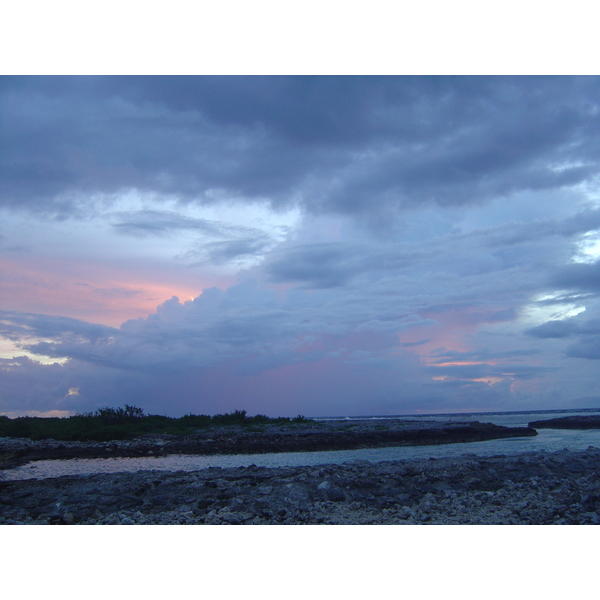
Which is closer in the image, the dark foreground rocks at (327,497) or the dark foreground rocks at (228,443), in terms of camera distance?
the dark foreground rocks at (327,497)

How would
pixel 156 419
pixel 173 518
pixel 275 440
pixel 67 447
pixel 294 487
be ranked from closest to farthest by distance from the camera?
1. pixel 173 518
2. pixel 294 487
3. pixel 67 447
4. pixel 275 440
5. pixel 156 419

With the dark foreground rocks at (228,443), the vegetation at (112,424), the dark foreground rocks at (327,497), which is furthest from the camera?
the vegetation at (112,424)

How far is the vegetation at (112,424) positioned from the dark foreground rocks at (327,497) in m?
24.6

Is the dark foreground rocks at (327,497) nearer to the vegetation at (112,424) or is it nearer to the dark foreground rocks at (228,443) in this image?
the dark foreground rocks at (228,443)

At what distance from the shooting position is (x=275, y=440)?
3756 centimetres

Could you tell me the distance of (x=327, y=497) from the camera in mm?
12852

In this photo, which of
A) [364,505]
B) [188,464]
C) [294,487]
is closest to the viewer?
[364,505]

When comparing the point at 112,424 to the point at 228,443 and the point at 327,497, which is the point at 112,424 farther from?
the point at 327,497

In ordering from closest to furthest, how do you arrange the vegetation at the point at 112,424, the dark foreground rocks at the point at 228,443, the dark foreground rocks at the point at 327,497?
the dark foreground rocks at the point at 327,497, the dark foreground rocks at the point at 228,443, the vegetation at the point at 112,424

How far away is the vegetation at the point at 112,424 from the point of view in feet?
128

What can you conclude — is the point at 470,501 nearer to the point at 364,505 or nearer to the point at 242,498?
the point at 364,505

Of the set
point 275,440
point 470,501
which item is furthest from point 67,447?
point 470,501

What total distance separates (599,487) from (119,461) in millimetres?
A: 26283

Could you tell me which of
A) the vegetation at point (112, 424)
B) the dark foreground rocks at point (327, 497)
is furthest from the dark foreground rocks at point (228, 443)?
the dark foreground rocks at point (327, 497)
